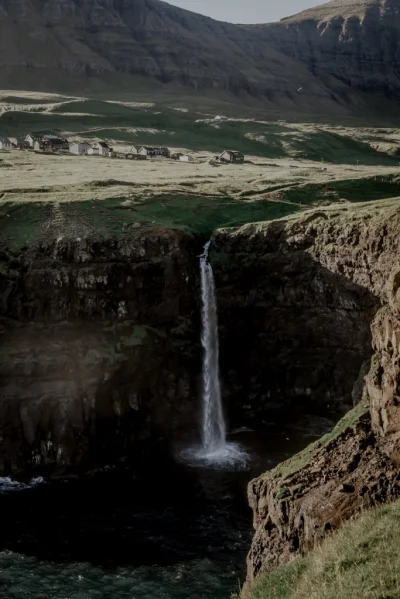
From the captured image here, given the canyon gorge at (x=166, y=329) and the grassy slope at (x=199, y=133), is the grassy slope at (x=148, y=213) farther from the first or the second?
the grassy slope at (x=199, y=133)

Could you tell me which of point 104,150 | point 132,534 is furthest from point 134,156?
point 132,534

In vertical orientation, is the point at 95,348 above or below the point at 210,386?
above

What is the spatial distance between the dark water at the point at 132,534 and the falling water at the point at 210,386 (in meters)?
3.14

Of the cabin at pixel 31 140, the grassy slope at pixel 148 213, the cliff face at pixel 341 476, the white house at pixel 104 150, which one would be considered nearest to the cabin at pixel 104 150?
the white house at pixel 104 150

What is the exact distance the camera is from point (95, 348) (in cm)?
5738

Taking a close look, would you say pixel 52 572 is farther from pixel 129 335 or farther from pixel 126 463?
pixel 129 335

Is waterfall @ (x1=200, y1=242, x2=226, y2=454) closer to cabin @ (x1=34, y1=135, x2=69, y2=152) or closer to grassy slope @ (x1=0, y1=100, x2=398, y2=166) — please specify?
cabin @ (x1=34, y1=135, x2=69, y2=152)

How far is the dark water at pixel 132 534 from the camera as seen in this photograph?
3816cm

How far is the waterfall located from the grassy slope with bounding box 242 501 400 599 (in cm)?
3385

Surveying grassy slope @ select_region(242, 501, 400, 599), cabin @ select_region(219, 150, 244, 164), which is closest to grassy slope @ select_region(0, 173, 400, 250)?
grassy slope @ select_region(242, 501, 400, 599)

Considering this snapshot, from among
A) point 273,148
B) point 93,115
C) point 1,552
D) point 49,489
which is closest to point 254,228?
point 49,489

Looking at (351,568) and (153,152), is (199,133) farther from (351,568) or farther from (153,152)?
(351,568)

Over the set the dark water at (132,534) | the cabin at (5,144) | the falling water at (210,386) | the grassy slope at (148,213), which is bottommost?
the dark water at (132,534)

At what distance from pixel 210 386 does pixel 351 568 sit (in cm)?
4054
